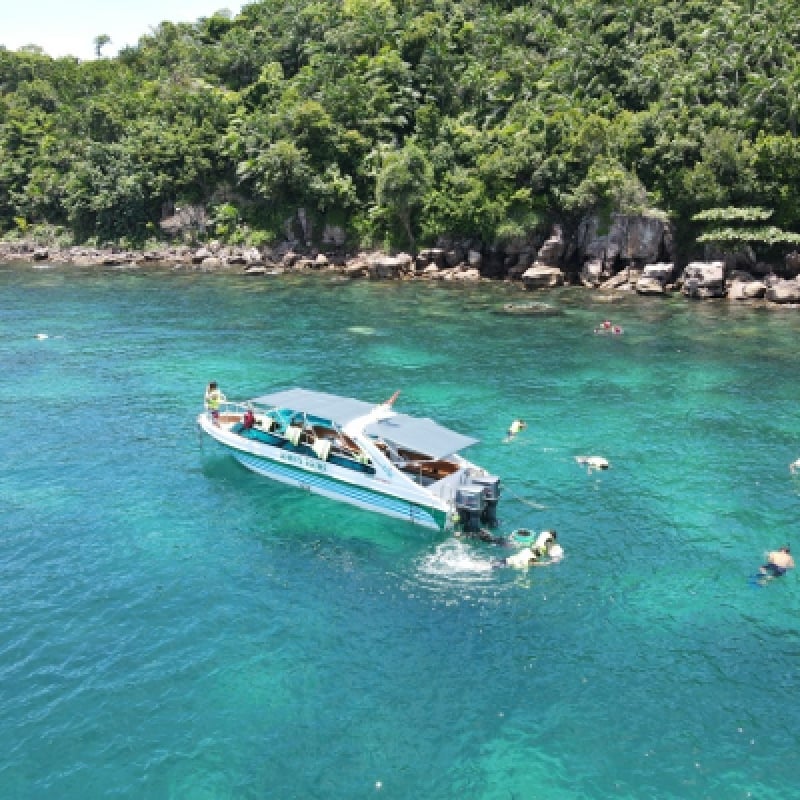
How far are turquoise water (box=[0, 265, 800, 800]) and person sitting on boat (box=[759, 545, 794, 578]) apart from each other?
520 millimetres

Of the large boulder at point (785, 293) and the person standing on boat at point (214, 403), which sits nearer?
the person standing on boat at point (214, 403)

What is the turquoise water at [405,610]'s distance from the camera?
18.6m

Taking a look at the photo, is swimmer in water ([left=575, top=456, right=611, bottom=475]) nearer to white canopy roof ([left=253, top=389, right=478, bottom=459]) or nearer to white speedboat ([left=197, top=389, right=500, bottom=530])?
white canopy roof ([left=253, top=389, right=478, bottom=459])

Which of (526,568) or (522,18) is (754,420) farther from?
(522,18)

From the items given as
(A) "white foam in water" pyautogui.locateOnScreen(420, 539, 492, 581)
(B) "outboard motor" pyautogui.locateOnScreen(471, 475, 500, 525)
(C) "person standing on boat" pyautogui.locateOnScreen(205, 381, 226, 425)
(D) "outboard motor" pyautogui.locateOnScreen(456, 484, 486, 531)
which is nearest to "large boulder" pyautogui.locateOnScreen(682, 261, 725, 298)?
(B) "outboard motor" pyautogui.locateOnScreen(471, 475, 500, 525)

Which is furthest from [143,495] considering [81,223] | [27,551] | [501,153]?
[81,223]

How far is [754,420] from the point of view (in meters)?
40.9

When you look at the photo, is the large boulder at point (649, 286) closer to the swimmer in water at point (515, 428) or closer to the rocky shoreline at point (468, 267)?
the rocky shoreline at point (468, 267)

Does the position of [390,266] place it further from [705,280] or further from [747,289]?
[747,289]

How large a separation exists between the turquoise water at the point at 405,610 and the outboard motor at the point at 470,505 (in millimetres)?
1113

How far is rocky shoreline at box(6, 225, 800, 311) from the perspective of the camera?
72312 millimetres

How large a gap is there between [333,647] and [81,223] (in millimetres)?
102984

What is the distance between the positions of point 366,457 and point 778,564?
1540 centimetres

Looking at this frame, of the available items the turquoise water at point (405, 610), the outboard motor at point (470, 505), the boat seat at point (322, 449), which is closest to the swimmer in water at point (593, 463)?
the turquoise water at point (405, 610)
